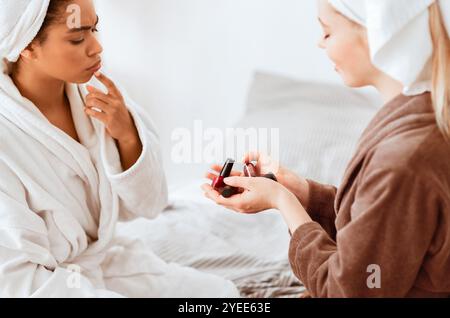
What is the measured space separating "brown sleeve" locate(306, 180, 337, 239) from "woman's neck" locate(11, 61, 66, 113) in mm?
561

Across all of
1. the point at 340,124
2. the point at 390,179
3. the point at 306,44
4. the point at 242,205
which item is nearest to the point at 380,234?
the point at 390,179

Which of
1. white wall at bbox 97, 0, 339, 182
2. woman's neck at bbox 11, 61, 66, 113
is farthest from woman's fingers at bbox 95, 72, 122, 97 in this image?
white wall at bbox 97, 0, 339, 182

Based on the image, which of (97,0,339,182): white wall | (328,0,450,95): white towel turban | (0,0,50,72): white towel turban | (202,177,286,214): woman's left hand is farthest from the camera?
(97,0,339,182): white wall

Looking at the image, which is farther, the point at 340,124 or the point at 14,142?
the point at 340,124

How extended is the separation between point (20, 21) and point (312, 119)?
A: 3.89 feet

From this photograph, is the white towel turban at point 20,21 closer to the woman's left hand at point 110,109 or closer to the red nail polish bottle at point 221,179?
the woman's left hand at point 110,109

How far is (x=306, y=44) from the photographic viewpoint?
248cm

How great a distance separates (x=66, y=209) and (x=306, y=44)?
1.38 metres

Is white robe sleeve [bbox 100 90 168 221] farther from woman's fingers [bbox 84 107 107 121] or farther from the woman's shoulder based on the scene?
the woman's shoulder

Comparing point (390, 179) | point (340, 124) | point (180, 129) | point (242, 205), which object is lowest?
point (180, 129)

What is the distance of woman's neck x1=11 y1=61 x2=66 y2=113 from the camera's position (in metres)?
1.36

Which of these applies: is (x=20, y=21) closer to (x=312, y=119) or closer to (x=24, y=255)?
(x=24, y=255)

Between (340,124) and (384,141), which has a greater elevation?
(384,141)

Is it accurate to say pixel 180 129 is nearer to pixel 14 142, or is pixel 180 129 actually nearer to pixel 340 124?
pixel 340 124
